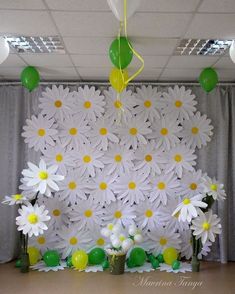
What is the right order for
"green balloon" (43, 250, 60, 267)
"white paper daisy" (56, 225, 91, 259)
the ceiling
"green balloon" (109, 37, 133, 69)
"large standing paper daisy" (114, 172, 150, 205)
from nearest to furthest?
the ceiling < "green balloon" (109, 37, 133, 69) < "green balloon" (43, 250, 60, 267) < "white paper daisy" (56, 225, 91, 259) < "large standing paper daisy" (114, 172, 150, 205)

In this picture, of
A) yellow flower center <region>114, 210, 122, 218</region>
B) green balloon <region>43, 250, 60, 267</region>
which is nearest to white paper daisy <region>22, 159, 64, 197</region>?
green balloon <region>43, 250, 60, 267</region>

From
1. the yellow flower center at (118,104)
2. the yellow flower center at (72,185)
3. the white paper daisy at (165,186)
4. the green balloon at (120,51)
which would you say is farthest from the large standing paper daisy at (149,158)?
the green balloon at (120,51)

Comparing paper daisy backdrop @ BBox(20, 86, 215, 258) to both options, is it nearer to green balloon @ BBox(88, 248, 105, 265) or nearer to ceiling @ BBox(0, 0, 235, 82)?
green balloon @ BBox(88, 248, 105, 265)

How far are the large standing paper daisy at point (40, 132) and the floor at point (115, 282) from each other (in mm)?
1531

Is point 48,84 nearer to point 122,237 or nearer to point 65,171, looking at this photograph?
point 65,171

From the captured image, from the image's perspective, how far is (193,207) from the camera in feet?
13.2

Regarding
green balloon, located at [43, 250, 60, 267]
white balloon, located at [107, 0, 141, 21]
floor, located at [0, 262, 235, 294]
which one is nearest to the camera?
white balloon, located at [107, 0, 141, 21]

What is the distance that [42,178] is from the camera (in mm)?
4238

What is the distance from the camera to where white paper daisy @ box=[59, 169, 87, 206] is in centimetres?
455

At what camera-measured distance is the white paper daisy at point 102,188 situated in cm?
453

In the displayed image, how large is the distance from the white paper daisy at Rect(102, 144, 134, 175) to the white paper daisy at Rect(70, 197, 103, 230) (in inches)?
18.2

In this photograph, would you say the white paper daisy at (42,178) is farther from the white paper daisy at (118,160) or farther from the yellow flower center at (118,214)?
the yellow flower center at (118,214)

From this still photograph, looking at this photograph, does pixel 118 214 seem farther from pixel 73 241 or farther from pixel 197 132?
pixel 197 132

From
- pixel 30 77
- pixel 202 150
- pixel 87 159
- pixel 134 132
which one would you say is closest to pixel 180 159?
pixel 202 150
